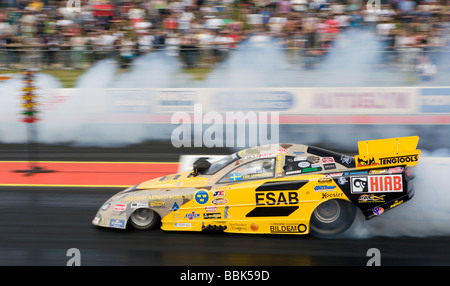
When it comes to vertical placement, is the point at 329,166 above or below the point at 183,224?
above

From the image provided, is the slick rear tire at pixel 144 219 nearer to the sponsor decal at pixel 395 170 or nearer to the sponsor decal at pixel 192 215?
the sponsor decal at pixel 192 215

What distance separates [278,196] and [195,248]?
130cm

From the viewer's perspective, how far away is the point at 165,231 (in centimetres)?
737

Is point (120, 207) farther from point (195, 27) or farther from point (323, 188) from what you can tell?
point (195, 27)

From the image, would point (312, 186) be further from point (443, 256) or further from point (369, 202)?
point (443, 256)

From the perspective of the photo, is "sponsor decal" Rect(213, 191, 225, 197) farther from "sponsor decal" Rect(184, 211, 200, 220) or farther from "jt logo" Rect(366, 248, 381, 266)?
"jt logo" Rect(366, 248, 381, 266)

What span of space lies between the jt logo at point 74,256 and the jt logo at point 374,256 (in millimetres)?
3691

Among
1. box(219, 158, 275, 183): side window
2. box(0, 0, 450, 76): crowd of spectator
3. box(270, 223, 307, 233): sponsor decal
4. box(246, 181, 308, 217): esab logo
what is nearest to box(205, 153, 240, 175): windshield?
box(219, 158, 275, 183): side window

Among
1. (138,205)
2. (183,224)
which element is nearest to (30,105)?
(138,205)

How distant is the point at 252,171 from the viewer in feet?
23.2

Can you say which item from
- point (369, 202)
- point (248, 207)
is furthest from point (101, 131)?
point (369, 202)

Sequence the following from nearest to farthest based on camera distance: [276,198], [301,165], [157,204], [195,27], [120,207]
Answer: [276,198]
[301,165]
[157,204]
[120,207]
[195,27]

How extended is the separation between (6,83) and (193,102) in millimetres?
5564

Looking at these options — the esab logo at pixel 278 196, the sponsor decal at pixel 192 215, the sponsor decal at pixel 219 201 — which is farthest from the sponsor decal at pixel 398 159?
the sponsor decal at pixel 192 215
